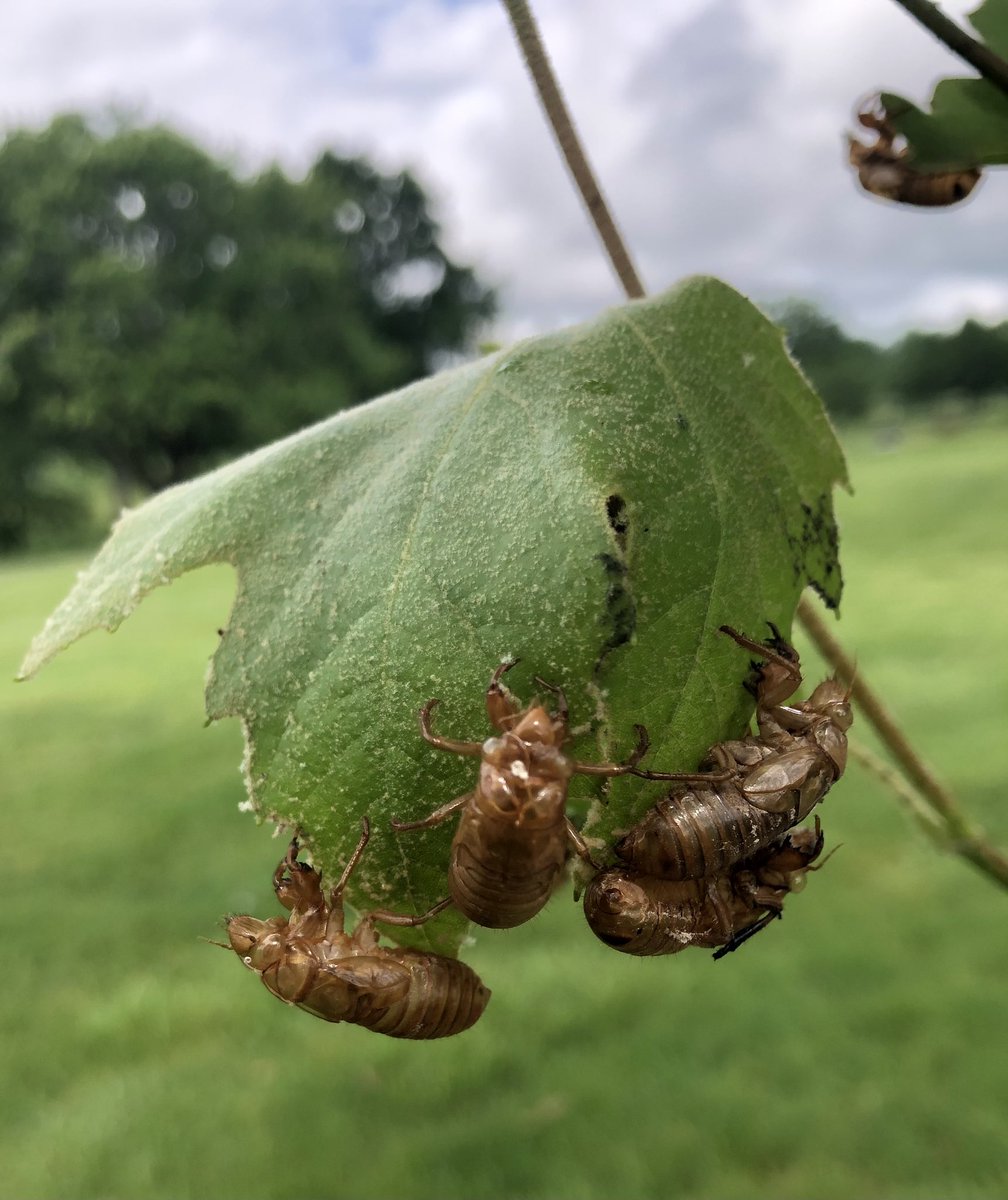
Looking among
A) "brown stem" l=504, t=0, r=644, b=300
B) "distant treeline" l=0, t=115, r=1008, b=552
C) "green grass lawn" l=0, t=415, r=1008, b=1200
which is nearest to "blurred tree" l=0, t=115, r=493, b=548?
"distant treeline" l=0, t=115, r=1008, b=552

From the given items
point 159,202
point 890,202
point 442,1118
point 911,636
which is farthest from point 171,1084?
point 159,202

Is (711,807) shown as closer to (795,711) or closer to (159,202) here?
(795,711)

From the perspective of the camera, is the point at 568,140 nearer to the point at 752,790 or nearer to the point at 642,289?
the point at 642,289

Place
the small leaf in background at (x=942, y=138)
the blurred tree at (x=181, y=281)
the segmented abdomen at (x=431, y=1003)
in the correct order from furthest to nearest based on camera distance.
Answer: the blurred tree at (x=181, y=281), the small leaf in background at (x=942, y=138), the segmented abdomen at (x=431, y=1003)

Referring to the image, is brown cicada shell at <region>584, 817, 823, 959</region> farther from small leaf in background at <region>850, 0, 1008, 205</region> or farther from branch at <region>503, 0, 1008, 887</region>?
small leaf in background at <region>850, 0, 1008, 205</region>

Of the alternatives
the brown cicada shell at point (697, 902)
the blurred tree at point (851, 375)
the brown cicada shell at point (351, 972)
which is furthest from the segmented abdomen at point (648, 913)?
the blurred tree at point (851, 375)

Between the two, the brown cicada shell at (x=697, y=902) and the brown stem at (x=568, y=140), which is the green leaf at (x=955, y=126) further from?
the brown cicada shell at (x=697, y=902)

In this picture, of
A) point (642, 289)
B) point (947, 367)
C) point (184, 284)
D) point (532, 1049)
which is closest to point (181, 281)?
point (184, 284)
